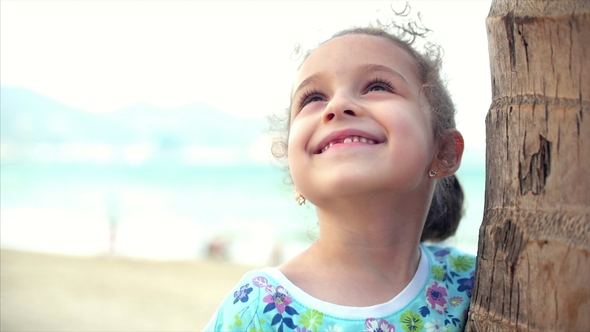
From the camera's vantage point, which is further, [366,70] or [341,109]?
[366,70]

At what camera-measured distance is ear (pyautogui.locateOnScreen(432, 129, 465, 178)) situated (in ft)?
7.96

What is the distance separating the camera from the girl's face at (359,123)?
2.06 metres

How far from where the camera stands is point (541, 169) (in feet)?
5.21

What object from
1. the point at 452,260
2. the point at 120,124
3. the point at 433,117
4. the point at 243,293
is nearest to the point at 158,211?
the point at 120,124

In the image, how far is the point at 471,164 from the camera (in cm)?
2925

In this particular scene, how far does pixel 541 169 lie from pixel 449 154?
2.88ft

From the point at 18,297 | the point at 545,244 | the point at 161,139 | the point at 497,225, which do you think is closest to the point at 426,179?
the point at 497,225

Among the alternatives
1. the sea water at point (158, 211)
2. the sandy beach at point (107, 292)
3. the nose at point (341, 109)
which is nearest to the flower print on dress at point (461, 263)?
the nose at point (341, 109)

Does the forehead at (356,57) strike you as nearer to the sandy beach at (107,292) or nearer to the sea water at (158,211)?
the sandy beach at (107,292)

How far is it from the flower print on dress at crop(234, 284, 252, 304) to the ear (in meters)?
0.86

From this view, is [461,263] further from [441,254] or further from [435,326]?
[435,326]

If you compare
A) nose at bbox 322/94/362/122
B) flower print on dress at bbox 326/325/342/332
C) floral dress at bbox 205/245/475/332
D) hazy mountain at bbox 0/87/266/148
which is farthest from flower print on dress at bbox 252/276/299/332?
hazy mountain at bbox 0/87/266/148

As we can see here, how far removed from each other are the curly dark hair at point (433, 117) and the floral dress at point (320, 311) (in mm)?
613

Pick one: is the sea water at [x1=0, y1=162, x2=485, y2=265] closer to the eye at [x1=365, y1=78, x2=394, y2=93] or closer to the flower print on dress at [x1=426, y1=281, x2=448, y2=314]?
the flower print on dress at [x1=426, y1=281, x2=448, y2=314]
